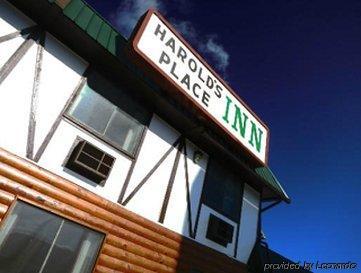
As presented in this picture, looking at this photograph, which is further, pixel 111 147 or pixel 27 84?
pixel 111 147

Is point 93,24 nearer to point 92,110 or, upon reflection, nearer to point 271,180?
point 92,110

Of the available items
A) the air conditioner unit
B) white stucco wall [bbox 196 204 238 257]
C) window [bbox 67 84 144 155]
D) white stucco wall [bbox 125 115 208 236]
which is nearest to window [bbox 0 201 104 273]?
white stucco wall [bbox 125 115 208 236]

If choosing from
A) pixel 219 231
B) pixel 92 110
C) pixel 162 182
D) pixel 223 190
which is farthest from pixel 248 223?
pixel 92 110

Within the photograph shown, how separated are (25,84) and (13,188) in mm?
2327

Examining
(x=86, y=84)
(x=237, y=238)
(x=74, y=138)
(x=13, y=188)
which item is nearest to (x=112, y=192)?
(x=74, y=138)

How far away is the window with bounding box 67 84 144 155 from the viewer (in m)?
8.06

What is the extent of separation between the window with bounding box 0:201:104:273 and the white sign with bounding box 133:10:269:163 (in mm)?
4343

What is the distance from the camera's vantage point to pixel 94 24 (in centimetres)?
821

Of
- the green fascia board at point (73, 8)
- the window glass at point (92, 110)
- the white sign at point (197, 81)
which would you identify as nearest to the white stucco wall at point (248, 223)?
the white sign at point (197, 81)

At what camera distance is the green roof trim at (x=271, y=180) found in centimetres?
1241

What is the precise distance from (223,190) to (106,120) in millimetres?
5211

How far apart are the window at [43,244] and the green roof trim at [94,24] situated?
429 cm

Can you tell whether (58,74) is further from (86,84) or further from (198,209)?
(198,209)

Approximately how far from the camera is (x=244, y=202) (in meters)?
12.3
